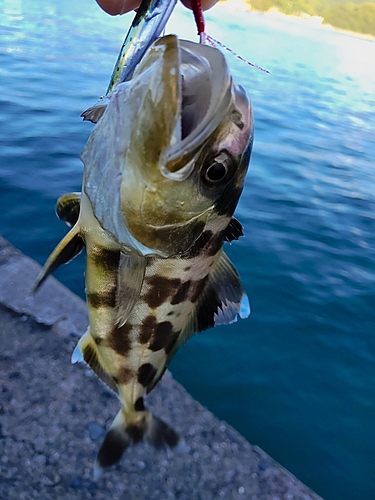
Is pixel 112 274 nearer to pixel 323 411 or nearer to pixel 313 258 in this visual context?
pixel 323 411

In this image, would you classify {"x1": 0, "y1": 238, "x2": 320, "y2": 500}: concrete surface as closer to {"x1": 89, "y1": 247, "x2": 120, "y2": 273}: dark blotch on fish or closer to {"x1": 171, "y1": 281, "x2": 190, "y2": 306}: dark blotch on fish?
{"x1": 171, "y1": 281, "x2": 190, "y2": 306}: dark blotch on fish

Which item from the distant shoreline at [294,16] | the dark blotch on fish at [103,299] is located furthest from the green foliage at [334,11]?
the dark blotch on fish at [103,299]

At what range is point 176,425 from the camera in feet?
11.5

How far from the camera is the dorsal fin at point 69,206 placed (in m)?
1.96

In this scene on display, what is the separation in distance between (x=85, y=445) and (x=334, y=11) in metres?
128

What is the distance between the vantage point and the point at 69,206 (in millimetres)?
1993

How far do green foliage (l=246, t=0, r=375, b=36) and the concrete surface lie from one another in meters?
105

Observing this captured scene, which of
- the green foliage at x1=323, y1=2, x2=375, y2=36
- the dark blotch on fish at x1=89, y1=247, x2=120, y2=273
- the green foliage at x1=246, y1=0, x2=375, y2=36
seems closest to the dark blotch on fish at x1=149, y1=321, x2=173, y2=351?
the dark blotch on fish at x1=89, y1=247, x2=120, y2=273

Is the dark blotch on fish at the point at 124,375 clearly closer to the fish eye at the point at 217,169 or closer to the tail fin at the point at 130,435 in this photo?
the tail fin at the point at 130,435

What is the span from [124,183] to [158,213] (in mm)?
142

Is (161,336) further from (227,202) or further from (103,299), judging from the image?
(227,202)

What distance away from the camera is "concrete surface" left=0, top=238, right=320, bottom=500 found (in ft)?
10.0

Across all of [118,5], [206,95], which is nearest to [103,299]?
[206,95]

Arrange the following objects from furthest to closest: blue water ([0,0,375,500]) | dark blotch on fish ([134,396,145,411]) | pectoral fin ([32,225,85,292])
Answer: blue water ([0,0,375,500]) < dark blotch on fish ([134,396,145,411]) < pectoral fin ([32,225,85,292])
